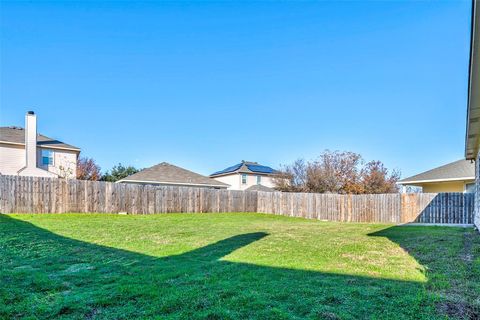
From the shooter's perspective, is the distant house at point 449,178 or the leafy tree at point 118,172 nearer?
the distant house at point 449,178

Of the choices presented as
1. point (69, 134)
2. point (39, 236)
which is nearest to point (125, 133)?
point (69, 134)

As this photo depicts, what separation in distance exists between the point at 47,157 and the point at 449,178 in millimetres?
25674

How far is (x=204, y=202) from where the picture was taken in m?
18.7

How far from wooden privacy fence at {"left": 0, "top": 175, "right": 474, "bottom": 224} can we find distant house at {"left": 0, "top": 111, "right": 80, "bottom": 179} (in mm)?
7494

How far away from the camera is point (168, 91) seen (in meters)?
19.0

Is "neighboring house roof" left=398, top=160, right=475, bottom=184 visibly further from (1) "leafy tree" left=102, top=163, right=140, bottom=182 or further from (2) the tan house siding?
(1) "leafy tree" left=102, top=163, right=140, bottom=182

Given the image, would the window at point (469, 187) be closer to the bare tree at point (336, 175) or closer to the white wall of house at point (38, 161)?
the bare tree at point (336, 175)

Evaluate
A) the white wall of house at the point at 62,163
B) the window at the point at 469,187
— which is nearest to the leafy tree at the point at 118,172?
the white wall of house at the point at 62,163

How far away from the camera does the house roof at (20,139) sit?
66.5ft

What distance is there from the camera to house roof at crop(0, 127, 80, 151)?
66.5 feet

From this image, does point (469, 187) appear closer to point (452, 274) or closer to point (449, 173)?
point (449, 173)

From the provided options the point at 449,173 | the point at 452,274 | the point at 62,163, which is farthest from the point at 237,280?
the point at 62,163

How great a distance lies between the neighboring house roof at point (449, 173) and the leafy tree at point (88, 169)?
27994mm

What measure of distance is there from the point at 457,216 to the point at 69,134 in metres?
26.7
